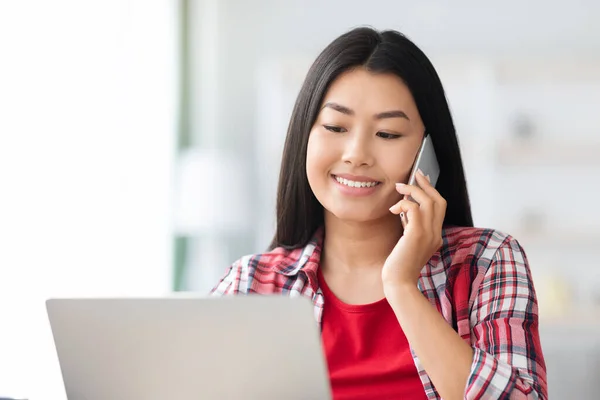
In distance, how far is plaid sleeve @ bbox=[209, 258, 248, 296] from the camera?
1.65m

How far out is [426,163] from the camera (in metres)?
1.57

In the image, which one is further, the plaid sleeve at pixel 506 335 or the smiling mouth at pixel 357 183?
the smiling mouth at pixel 357 183

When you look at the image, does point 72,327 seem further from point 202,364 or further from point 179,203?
point 179,203

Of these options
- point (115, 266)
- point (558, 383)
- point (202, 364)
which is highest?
Answer: point (202, 364)

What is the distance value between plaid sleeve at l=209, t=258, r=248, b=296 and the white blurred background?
1.33 metres

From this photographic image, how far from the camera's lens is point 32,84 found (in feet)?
8.55

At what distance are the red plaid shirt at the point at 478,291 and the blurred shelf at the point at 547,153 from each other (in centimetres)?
310

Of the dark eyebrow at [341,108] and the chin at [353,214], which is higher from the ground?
the dark eyebrow at [341,108]

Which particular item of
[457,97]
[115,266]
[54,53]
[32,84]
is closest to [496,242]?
[32,84]

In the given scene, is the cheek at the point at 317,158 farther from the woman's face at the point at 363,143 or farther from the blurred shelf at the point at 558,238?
the blurred shelf at the point at 558,238

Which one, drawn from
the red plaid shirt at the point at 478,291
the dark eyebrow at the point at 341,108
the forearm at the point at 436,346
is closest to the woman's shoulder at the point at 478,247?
the red plaid shirt at the point at 478,291

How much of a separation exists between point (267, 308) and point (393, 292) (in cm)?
43

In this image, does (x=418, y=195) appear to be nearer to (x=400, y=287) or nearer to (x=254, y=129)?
(x=400, y=287)

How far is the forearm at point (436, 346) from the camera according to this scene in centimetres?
128
